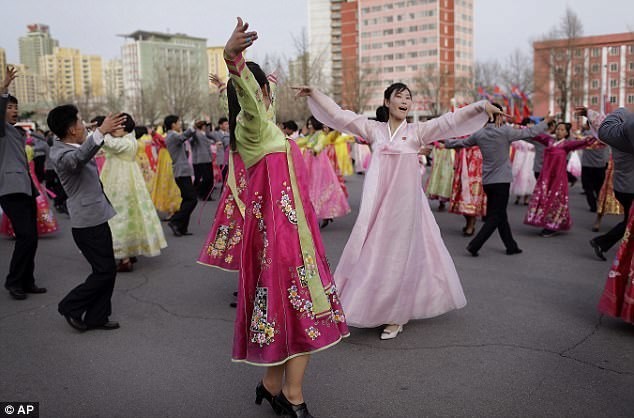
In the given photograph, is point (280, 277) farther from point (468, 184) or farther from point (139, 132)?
point (139, 132)

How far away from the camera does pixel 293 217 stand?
2.92 m

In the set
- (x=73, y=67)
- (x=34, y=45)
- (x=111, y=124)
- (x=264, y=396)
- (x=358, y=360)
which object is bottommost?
(x=358, y=360)

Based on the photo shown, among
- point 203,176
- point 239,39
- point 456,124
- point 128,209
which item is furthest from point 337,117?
point 203,176

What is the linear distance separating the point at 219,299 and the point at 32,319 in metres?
1.62

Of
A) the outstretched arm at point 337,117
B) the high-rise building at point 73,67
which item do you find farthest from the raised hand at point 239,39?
the high-rise building at point 73,67

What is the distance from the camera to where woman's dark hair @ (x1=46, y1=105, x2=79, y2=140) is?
4.45 m

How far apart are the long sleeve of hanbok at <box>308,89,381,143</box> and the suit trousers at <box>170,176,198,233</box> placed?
4.80 m

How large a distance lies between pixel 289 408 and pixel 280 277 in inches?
28.1

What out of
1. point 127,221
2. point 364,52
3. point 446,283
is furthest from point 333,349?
point 364,52

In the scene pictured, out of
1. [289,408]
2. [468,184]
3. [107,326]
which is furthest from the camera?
[468,184]

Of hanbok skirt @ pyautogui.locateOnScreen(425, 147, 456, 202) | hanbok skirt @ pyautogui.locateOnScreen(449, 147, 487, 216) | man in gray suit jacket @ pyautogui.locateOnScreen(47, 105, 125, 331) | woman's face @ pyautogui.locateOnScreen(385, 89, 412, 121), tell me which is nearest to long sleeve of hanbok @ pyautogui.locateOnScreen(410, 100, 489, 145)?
woman's face @ pyautogui.locateOnScreen(385, 89, 412, 121)

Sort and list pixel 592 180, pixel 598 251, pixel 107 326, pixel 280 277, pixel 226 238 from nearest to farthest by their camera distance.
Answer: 1. pixel 280 277
2. pixel 107 326
3. pixel 226 238
4. pixel 598 251
5. pixel 592 180

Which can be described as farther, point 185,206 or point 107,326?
point 185,206

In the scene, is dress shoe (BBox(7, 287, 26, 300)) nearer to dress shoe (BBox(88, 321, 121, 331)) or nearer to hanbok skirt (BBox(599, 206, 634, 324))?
dress shoe (BBox(88, 321, 121, 331))
